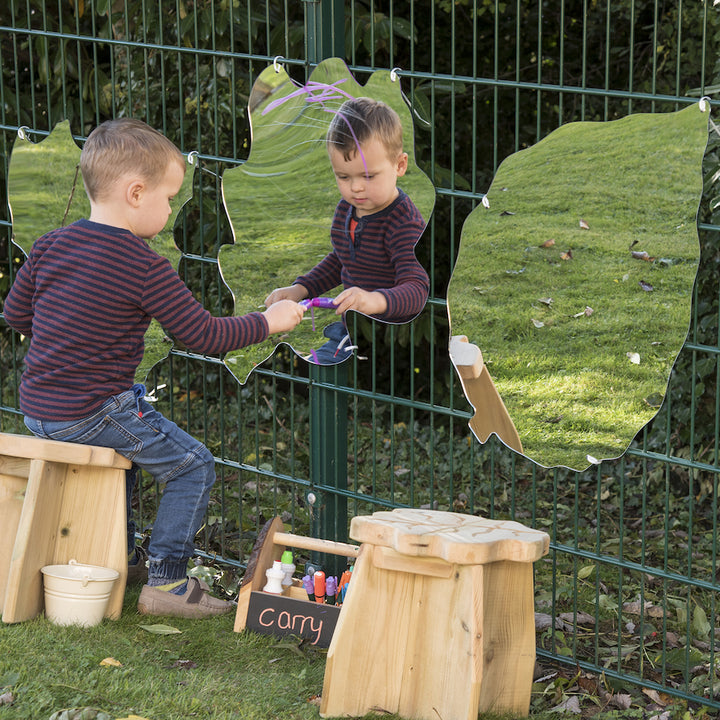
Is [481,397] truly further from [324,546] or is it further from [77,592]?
[77,592]

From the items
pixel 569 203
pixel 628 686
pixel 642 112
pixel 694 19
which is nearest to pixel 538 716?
pixel 628 686

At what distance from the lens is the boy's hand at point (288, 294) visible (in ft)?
12.6

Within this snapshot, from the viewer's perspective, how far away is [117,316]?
137 inches

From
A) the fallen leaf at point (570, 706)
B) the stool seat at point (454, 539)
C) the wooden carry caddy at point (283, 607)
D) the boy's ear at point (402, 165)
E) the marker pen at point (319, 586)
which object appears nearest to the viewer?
the stool seat at point (454, 539)

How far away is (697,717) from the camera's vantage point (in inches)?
129

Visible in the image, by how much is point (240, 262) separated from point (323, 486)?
848 mm

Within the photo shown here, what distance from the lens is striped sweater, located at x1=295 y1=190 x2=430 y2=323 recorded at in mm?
3580

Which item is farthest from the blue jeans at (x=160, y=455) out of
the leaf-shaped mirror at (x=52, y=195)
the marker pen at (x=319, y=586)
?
the leaf-shaped mirror at (x=52, y=195)

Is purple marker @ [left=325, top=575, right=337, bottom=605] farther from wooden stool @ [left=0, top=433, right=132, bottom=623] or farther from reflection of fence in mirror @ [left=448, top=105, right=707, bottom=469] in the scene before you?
reflection of fence in mirror @ [left=448, top=105, right=707, bottom=469]

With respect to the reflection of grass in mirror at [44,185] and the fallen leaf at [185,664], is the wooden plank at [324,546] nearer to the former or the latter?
the fallen leaf at [185,664]

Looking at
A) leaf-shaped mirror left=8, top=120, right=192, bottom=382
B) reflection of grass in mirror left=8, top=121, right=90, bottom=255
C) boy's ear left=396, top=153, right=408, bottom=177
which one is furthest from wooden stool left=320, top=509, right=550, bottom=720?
reflection of grass in mirror left=8, top=121, right=90, bottom=255

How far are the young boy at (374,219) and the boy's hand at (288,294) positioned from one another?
18 centimetres

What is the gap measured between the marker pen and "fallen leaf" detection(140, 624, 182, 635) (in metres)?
0.47

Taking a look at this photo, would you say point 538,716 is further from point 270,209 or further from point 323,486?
point 270,209
